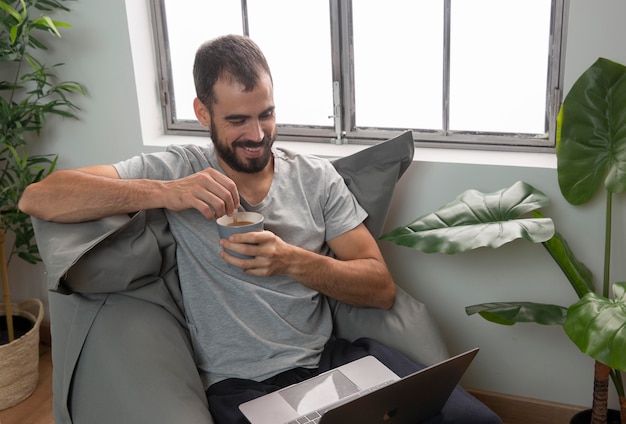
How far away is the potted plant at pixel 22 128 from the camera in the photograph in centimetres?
225

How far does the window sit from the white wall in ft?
0.44

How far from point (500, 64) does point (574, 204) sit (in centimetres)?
53

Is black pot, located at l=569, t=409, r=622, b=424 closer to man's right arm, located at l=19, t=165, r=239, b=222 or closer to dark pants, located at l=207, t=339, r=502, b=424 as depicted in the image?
dark pants, located at l=207, t=339, r=502, b=424

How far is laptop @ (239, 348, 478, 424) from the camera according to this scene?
1.26 meters

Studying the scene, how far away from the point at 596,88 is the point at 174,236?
3.60 feet

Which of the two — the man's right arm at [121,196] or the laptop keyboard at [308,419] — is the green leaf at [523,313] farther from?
the man's right arm at [121,196]

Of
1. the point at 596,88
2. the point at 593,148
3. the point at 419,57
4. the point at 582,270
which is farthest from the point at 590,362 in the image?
the point at 419,57

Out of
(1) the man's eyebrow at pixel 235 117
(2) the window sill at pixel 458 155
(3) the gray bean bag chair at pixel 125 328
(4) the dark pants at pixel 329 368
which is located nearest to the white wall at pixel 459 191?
(2) the window sill at pixel 458 155

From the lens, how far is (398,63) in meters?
2.23

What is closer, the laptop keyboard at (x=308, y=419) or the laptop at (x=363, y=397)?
the laptop at (x=363, y=397)

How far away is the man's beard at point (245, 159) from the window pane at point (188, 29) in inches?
30.2

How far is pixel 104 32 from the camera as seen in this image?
2340 mm

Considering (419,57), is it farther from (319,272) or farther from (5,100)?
(5,100)

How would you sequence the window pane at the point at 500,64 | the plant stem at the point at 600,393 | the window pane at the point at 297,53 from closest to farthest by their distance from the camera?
the plant stem at the point at 600,393
the window pane at the point at 500,64
the window pane at the point at 297,53
